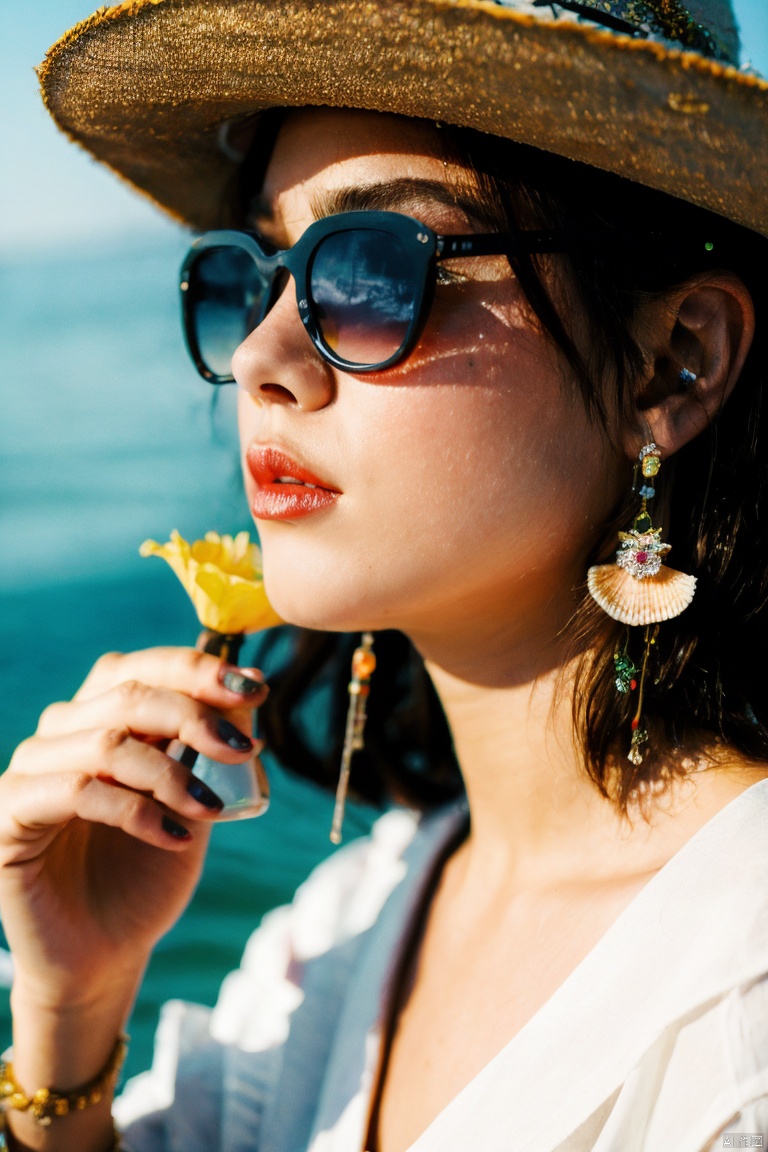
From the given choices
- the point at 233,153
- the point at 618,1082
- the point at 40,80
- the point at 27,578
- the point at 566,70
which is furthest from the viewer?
the point at 27,578

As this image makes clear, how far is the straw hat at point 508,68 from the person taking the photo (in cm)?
107

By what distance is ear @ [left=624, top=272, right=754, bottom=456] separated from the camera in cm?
146

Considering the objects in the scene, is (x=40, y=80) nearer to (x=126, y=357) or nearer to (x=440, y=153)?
(x=440, y=153)

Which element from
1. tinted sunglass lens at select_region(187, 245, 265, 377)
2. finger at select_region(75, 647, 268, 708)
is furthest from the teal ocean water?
finger at select_region(75, 647, 268, 708)

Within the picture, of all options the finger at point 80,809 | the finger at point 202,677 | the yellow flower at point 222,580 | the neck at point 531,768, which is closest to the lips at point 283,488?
the yellow flower at point 222,580

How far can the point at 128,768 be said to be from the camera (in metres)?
1.53

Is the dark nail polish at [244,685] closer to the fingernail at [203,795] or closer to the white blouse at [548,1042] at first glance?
the fingernail at [203,795]

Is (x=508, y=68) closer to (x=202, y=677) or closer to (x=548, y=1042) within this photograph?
(x=202, y=677)

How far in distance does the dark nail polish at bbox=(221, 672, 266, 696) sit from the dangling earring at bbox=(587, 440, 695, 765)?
56 cm

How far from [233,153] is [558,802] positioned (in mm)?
1368

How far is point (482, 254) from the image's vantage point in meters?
1.37

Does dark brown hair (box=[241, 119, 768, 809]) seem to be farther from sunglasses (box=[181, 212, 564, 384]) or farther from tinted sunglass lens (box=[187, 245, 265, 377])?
tinted sunglass lens (box=[187, 245, 265, 377])

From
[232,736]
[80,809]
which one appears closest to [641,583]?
[232,736]

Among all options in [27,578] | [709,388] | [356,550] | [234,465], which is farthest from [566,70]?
[27,578]
